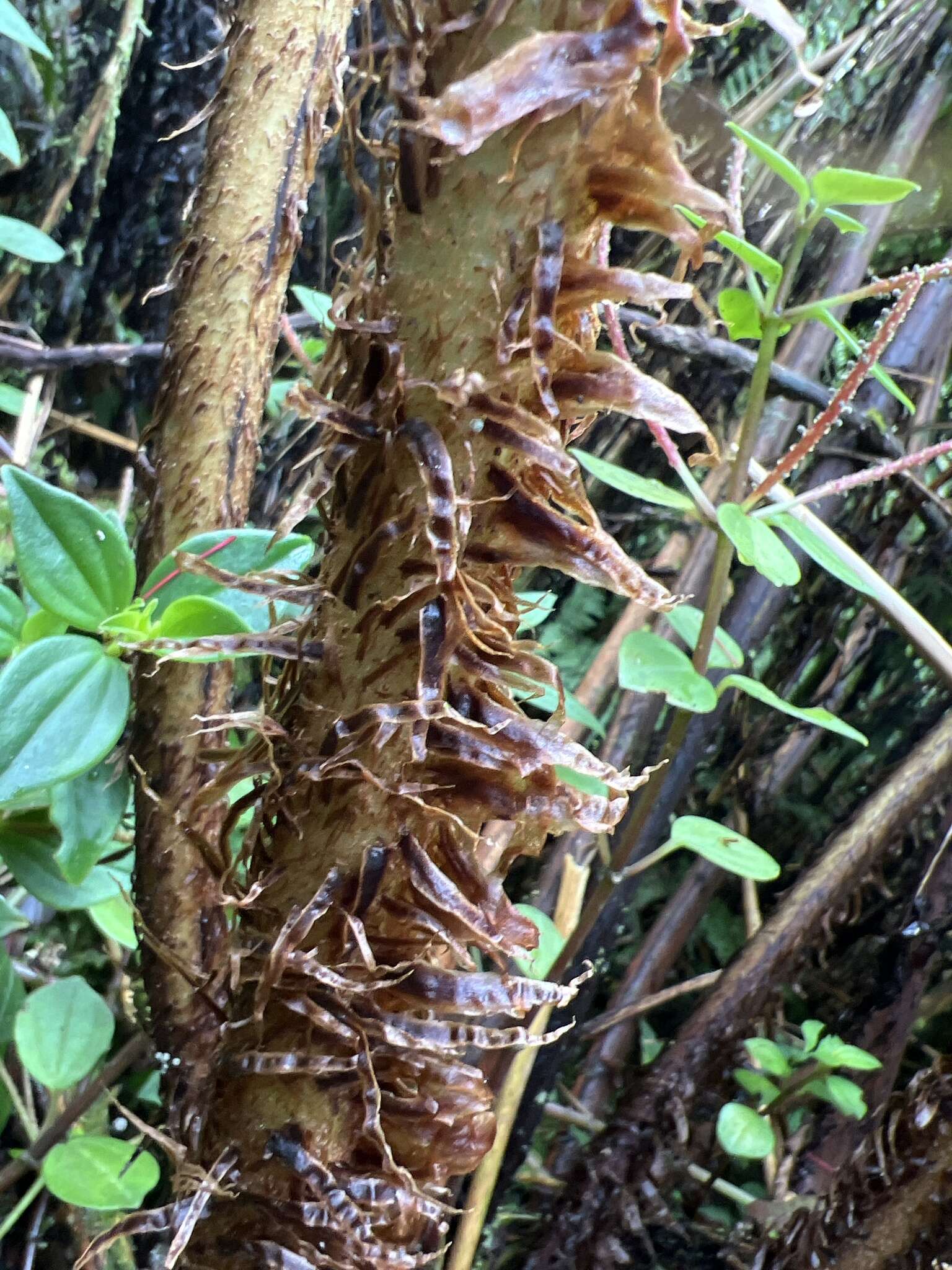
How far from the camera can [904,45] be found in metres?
0.87

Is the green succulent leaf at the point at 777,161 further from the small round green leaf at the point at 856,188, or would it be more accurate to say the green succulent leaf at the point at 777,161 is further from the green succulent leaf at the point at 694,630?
the green succulent leaf at the point at 694,630

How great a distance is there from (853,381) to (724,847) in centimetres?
26

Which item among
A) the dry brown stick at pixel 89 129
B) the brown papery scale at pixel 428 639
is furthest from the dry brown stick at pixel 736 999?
the dry brown stick at pixel 89 129

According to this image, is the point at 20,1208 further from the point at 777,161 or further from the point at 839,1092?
the point at 777,161

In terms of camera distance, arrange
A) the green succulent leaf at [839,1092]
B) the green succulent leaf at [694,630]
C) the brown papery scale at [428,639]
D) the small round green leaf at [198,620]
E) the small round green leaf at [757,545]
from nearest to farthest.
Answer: the brown papery scale at [428,639]
the small round green leaf at [198,620]
the small round green leaf at [757,545]
the green succulent leaf at [694,630]
the green succulent leaf at [839,1092]

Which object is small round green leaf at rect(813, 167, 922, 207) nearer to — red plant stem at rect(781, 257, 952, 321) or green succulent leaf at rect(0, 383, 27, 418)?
red plant stem at rect(781, 257, 952, 321)

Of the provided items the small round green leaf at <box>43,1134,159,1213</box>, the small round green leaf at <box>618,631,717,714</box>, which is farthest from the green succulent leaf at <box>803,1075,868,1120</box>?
the small round green leaf at <box>43,1134,159,1213</box>

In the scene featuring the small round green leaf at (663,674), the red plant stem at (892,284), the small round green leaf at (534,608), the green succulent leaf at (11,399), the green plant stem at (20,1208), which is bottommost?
the green plant stem at (20,1208)

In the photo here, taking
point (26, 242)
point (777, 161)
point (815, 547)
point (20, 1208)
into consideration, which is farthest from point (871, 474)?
point (20, 1208)

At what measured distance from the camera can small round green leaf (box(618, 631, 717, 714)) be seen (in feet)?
1.55

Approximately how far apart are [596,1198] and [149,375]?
2.27ft

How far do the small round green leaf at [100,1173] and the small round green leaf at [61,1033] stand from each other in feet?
0.11

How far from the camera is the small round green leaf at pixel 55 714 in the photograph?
30 cm

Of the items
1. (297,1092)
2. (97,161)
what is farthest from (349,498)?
(97,161)
